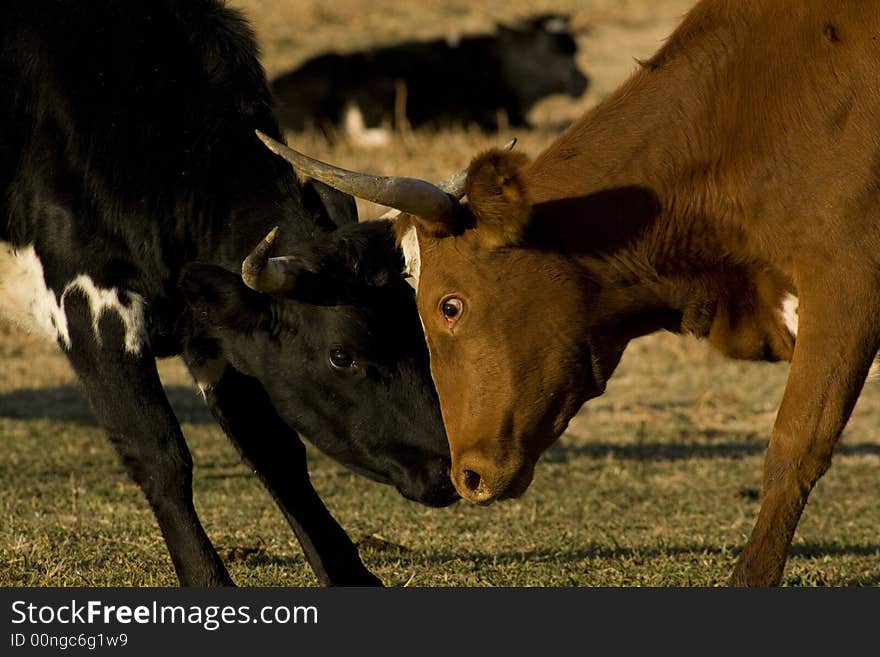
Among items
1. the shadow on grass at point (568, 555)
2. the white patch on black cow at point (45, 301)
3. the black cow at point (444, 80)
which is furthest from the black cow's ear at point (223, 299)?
the black cow at point (444, 80)

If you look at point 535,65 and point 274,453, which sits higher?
point 274,453

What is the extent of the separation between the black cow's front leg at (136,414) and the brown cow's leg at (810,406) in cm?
193

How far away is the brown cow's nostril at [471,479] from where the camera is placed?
16.9 feet

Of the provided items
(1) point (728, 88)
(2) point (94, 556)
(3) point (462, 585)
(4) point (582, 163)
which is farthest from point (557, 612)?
(2) point (94, 556)

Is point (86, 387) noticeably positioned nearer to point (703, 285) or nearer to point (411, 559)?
point (411, 559)

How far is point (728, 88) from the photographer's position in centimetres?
515

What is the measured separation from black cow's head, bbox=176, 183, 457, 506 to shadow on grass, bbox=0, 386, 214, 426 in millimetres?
4495

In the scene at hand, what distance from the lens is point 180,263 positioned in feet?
18.9

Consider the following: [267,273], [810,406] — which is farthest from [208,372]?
[810,406]

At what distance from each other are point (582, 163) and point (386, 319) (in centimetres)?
91

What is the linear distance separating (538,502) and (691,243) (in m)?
3.02

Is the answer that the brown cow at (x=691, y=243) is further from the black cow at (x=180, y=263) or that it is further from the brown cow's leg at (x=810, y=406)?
the black cow at (x=180, y=263)

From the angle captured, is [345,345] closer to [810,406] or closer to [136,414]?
[136,414]

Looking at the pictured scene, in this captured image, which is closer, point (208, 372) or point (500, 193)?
point (500, 193)
